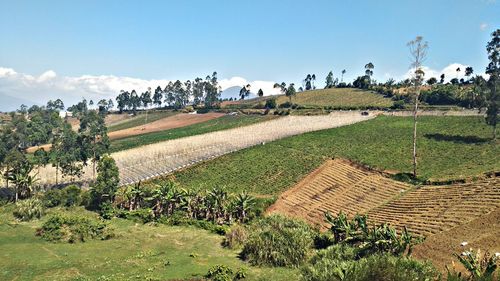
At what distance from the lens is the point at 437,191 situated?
51.2 metres

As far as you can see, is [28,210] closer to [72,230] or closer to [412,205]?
[72,230]

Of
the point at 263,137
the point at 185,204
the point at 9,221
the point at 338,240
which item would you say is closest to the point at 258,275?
the point at 338,240

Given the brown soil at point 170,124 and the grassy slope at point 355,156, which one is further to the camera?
the brown soil at point 170,124

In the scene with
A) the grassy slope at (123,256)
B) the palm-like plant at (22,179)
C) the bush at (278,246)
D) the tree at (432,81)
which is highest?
the tree at (432,81)

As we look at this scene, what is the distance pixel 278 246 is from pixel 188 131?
71.2 metres

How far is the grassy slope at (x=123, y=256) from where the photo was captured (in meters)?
34.9

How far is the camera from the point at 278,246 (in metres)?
38.1

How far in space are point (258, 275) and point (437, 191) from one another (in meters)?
27.6

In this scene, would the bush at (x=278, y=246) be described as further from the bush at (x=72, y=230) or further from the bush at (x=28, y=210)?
the bush at (x=28, y=210)

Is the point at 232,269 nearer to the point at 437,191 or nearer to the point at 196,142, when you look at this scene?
the point at 437,191

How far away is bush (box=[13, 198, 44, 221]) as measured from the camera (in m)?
53.3

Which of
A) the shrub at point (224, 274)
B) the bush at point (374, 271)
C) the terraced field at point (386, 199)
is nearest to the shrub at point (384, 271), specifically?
the bush at point (374, 271)

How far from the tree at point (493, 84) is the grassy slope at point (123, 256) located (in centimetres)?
5110

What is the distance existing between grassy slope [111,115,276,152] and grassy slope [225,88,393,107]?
A: 3129cm
